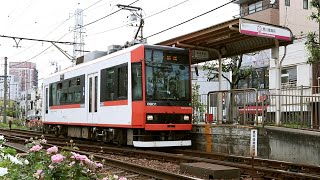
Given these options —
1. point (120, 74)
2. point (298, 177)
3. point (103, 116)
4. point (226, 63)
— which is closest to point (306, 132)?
point (298, 177)

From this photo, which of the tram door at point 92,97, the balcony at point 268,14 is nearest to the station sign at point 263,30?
the tram door at point 92,97

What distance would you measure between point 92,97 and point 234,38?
19.6 feet

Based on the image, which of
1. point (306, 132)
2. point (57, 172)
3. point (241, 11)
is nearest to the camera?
point (57, 172)

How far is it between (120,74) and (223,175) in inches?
263

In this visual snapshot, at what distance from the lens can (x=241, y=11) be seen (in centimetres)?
3731

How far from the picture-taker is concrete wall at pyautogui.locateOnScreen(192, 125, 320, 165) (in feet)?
36.2

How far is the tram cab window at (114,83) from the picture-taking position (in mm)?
13883

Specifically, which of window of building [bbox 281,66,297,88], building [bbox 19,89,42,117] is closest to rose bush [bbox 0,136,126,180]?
window of building [bbox 281,66,297,88]

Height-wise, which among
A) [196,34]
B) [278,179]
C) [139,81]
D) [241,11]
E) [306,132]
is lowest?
[278,179]

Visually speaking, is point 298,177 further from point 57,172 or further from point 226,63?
point 226,63

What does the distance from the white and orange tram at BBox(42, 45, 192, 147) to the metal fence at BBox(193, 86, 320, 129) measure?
1438 millimetres

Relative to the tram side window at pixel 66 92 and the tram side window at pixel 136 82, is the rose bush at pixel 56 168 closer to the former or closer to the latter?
the tram side window at pixel 136 82

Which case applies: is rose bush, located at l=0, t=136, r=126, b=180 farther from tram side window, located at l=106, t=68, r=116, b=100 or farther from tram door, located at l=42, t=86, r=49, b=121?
A: tram door, located at l=42, t=86, r=49, b=121

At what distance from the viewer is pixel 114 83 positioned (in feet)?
47.7
